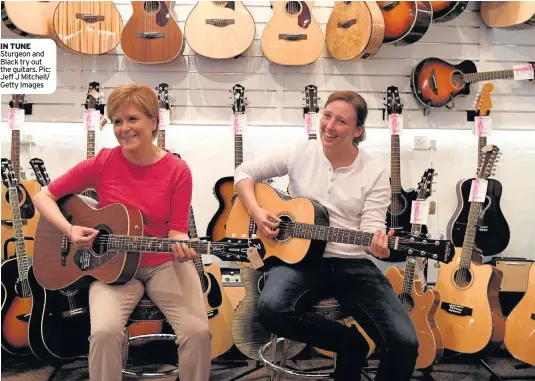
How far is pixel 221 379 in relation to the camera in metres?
3.35

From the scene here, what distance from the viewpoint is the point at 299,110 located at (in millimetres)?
4230

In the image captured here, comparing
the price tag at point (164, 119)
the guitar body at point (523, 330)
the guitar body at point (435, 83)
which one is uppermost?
the guitar body at point (435, 83)

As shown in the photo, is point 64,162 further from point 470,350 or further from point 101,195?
point 470,350

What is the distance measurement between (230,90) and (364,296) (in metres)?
1.97

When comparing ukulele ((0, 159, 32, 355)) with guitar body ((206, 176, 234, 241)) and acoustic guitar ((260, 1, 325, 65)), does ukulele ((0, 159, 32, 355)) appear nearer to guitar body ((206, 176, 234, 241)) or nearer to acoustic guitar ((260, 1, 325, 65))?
guitar body ((206, 176, 234, 241))

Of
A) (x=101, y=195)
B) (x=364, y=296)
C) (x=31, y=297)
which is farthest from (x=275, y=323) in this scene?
(x=31, y=297)

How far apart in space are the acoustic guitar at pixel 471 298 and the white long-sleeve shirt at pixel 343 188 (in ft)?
3.10

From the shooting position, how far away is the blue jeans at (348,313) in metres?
2.48

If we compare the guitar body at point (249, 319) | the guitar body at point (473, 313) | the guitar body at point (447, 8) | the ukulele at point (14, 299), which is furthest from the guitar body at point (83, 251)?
the guitar body at point (447, 8)

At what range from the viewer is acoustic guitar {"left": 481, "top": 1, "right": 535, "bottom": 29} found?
13.0 feet

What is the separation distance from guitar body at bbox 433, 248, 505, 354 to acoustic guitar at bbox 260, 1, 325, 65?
67.9 inches

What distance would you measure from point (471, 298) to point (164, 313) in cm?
191

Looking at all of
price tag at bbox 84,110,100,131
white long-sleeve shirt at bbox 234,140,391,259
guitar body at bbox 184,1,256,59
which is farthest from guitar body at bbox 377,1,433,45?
price tag at bbox 84,110,100,131

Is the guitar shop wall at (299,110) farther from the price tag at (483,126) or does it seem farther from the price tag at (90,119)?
the price tag at (90,119)
